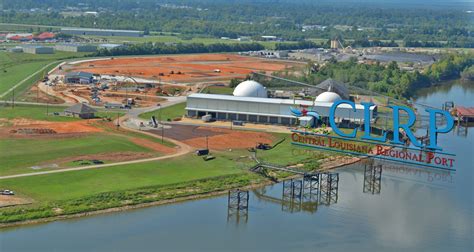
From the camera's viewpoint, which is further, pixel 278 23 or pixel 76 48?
pixel 278 23

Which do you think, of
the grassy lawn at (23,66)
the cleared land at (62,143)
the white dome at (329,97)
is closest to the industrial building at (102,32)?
the grassy lawn at (23,66)

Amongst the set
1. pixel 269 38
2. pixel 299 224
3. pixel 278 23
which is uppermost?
pixel 278 23

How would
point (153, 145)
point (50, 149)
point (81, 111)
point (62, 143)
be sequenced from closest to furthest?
point (50, 149), point (62, 143), point (153, 145), point (81, 111)

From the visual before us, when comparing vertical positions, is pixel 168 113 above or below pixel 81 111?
below

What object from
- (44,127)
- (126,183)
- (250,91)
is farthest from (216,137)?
(126,183)

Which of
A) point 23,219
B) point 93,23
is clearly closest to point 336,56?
point 93,23

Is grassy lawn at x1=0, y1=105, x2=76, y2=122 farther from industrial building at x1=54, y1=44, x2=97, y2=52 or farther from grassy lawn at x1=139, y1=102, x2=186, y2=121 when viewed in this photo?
industrial building at x1=54, y1=44, x2=97, y2=52

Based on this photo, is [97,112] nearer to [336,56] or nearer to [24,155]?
[24,155]

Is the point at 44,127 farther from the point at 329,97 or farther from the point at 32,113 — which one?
the point at 329,97
